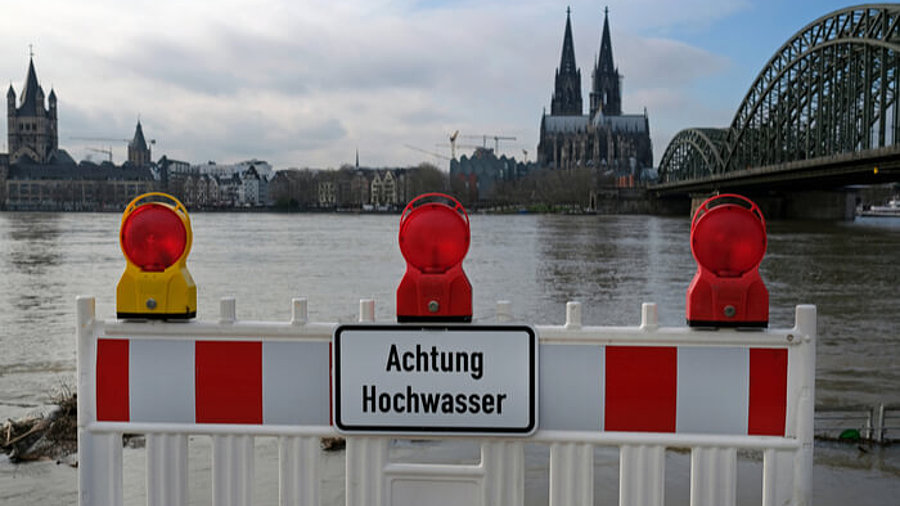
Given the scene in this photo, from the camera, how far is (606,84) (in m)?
171

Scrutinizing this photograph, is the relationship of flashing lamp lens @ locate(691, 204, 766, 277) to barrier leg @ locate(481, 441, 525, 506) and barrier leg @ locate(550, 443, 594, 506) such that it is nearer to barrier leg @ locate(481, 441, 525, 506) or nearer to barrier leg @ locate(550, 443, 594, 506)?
barrier leg @ locate(550, 443, 594, 506)

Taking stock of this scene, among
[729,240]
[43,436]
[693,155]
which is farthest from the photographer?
[693,155]

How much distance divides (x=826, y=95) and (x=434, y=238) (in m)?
69.3

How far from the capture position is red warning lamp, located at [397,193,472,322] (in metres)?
2.17

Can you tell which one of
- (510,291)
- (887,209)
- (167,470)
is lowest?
(510,291)

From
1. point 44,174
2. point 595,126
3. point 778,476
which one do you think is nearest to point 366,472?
point 778,476

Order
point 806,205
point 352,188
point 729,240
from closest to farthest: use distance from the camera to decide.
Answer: point 729,240 → point 806,205 → point 352,188

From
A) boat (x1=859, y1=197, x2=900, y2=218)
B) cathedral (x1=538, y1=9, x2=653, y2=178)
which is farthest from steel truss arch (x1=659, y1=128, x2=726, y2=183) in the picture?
boat (x1=859, y1=197, x2=900, y2=218)

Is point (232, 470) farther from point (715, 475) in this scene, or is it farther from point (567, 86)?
point (567, 86)

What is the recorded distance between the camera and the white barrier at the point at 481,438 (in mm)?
2158

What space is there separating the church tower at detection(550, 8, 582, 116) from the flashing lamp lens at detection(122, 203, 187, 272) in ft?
571

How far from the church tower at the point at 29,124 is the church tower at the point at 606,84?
358 ft

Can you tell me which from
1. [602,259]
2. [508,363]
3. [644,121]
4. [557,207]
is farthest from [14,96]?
[508,363]

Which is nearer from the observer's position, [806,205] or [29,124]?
[806,205]
